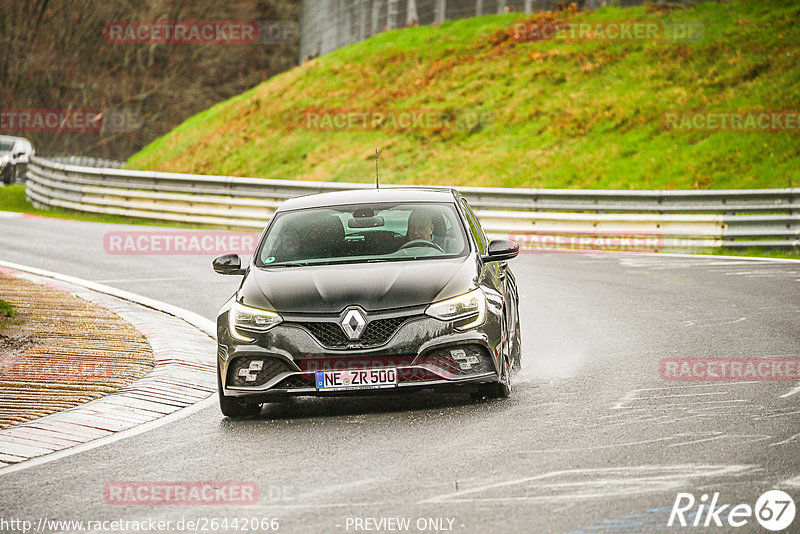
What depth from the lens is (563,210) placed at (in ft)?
72.9

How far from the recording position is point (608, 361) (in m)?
9.92

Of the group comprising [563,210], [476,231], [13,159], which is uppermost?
[13,159]

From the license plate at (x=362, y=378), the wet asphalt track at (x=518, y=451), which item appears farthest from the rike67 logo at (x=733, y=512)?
the license plate at (x=362, y=378)

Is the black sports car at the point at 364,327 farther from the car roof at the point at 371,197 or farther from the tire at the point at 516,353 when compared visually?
the car roof at the point at 371,197

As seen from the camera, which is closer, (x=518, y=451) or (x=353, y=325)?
(x=518, y=451)

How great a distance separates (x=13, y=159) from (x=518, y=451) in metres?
34.4

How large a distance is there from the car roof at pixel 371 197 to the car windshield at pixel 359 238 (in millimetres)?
59

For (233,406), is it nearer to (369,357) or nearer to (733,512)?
(369,357)

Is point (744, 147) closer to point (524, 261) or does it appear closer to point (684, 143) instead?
point (684, 143)

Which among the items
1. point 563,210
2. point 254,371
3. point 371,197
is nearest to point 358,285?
point 254,371

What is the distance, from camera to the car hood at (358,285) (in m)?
8.00

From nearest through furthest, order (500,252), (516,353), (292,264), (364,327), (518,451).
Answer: (518,451) → (364,327) → (292,264) → (500,252) → (516,353)

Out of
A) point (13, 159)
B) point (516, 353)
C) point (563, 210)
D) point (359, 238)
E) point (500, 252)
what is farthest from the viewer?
point (13, 159)

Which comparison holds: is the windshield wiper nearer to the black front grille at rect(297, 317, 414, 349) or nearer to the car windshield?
the car windshield
